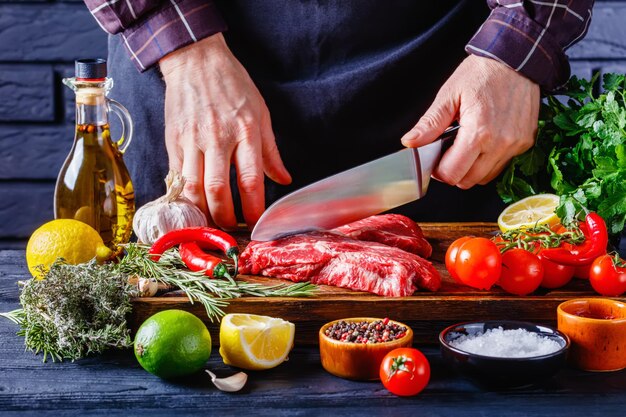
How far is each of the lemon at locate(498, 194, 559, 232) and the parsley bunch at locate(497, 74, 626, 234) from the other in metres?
0.04

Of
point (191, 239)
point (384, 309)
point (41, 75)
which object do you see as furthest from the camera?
point (41, 75)

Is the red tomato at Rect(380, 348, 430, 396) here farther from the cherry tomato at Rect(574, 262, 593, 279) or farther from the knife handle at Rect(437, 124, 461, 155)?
the knife handle at Rect(437, 124, 461, 155)

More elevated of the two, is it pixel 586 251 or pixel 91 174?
pixel 91 174

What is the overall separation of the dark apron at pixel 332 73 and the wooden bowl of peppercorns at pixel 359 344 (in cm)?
90

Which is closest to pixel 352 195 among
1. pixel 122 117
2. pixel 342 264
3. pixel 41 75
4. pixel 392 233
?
pixel 392 233

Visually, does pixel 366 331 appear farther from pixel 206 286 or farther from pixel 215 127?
pixel 215 127

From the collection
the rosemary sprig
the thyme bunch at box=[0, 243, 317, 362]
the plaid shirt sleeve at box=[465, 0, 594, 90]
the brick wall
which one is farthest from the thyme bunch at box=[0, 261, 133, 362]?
the brick wall

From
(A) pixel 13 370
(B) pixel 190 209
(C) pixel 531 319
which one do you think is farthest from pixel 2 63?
(C) pixel 531 319

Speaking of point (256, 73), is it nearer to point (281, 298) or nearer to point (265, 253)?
point (265, 253)

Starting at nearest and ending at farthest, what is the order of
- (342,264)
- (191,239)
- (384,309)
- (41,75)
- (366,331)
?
(366,331) → (384,309) → (342,264) → (191,239) → (41,75)

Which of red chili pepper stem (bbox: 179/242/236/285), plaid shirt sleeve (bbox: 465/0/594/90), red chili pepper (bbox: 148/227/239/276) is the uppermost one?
plaid shirt sleeve (bbox: 465/0/594/90)

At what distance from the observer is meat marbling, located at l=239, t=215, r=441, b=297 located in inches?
63.2

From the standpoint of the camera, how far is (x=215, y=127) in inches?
77.9

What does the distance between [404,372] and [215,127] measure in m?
0.85
